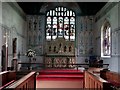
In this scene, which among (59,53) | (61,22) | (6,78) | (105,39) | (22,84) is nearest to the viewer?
(22,84)

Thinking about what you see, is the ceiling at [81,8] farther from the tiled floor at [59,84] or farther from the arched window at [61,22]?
the tiled floor at [59,84]

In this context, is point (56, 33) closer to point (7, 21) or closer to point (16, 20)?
point (16, 20)

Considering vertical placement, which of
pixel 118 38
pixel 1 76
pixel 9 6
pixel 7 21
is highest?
pixel 9 6

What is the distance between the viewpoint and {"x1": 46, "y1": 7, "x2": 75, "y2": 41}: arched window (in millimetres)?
20484

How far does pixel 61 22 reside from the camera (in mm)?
20562

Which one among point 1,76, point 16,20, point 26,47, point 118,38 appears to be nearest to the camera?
point 1,76

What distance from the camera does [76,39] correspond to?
798 inches

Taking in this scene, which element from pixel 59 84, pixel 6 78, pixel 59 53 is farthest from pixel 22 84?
pixel 59 53

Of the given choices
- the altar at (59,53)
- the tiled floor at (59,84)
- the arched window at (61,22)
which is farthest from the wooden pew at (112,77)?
the arched window at (61,22)

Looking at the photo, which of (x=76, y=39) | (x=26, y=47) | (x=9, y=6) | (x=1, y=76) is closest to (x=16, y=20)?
(x=9, y=6)

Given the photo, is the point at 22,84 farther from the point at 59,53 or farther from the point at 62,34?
the point at 62,34

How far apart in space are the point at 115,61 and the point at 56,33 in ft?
26.7

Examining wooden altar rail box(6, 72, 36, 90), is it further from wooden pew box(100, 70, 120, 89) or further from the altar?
the altar

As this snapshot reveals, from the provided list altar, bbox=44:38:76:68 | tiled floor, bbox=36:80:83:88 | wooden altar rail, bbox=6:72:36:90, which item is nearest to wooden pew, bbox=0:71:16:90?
wooden altar rail, bbox=6:72:36:90
